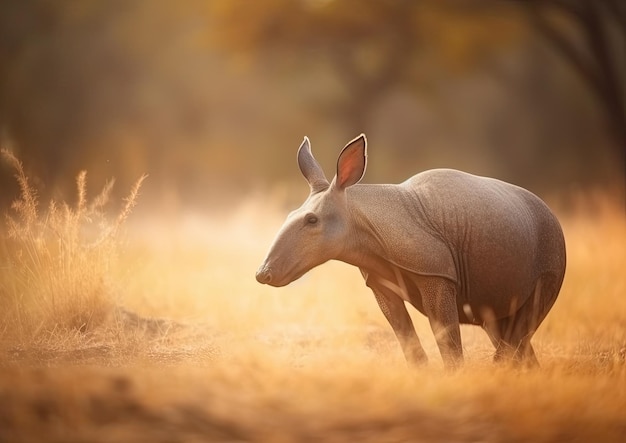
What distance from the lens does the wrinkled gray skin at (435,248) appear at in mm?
4512

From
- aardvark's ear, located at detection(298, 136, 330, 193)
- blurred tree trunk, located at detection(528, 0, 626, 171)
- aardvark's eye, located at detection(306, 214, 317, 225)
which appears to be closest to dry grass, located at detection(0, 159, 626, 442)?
aardvark's eye, located at detection(306, 214, 317, 225)

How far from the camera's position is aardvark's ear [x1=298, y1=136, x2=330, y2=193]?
4.72 m

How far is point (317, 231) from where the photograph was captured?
4.50 metres

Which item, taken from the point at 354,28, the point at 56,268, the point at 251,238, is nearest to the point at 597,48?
the point at 251,238

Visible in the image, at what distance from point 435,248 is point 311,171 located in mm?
790

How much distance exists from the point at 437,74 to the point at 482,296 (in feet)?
57.9

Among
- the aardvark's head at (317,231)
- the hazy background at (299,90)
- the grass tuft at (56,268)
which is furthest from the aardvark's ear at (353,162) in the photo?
the hazy background at (299,90)

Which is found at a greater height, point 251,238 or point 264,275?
point 251,238

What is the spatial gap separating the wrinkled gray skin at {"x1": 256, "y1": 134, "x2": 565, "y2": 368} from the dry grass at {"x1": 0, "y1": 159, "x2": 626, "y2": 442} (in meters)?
0.27

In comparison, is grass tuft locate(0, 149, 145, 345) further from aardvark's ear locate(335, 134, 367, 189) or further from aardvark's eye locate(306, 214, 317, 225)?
aardvark's ear locate(335, 134, 367, 189)

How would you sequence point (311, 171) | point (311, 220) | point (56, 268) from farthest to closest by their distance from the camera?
point (56, 268) < point (311, 171) < point (311, 220)

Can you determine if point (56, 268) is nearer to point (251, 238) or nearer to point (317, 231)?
point (317, 231)

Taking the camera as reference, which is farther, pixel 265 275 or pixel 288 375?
pixel 265 275

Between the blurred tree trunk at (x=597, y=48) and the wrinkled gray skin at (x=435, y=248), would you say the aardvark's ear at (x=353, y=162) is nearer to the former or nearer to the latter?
the wrinkled gray skin at (x=435, y=248)
